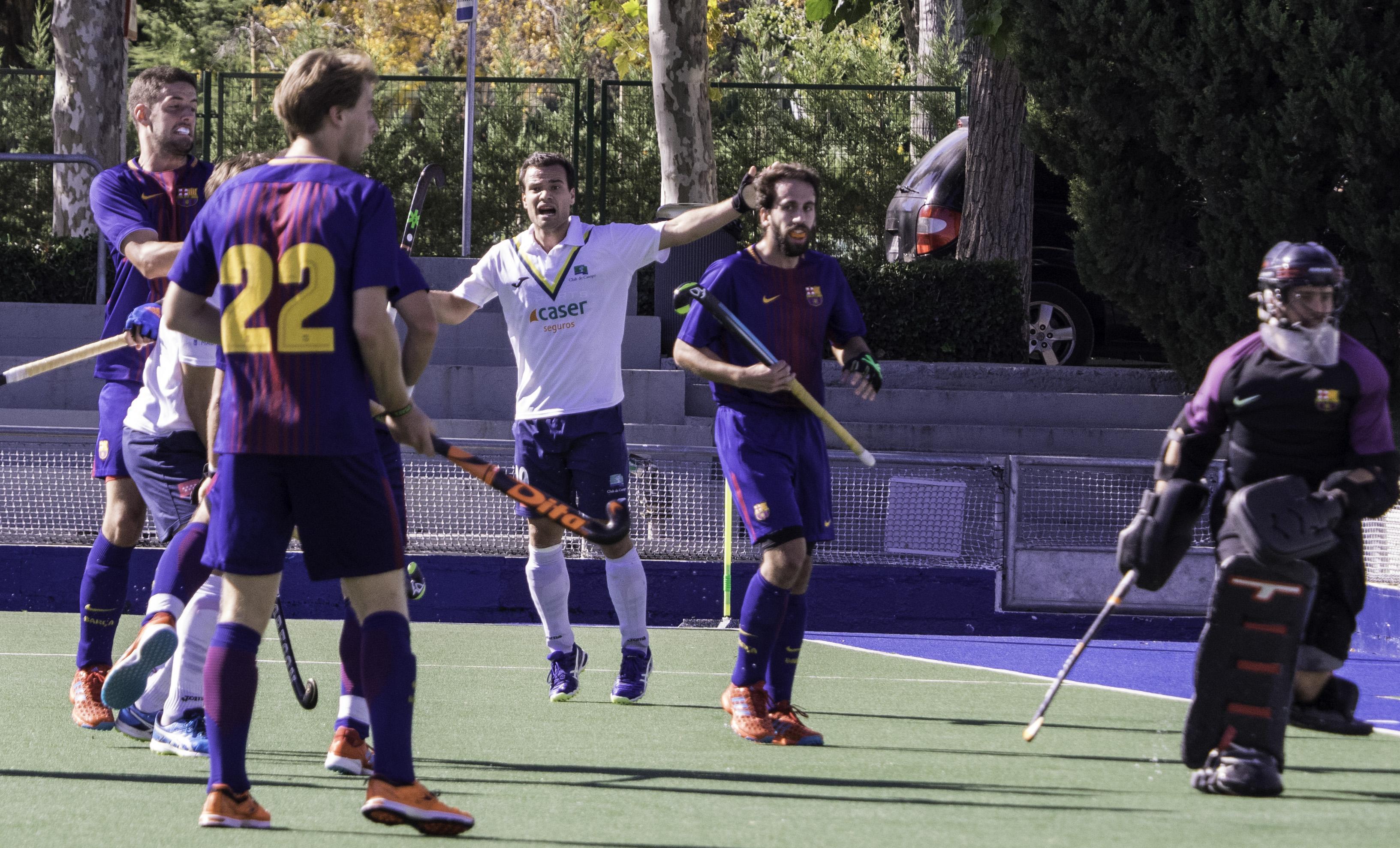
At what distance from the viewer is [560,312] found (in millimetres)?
6383

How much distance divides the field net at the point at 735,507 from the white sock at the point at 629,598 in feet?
8.72

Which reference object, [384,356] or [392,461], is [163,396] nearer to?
[392,461]

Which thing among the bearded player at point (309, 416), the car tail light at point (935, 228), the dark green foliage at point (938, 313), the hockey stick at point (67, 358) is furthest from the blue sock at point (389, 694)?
the car tail light at point (935, 228)

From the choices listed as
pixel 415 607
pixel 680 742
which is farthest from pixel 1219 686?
pixel 415 607

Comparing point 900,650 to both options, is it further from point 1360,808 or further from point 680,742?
point 1360,808

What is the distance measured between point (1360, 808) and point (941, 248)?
9815 mm

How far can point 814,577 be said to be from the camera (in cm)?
966

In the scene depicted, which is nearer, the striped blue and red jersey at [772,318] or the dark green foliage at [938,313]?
the striped blue and red jersey at [772,318]

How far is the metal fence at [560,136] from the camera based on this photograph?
1709 centimetres

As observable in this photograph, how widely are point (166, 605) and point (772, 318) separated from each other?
2177mm

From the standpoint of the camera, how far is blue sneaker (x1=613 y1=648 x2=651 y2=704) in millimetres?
6539

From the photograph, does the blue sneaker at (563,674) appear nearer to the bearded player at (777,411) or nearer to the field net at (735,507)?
the bearded player at (777,411)

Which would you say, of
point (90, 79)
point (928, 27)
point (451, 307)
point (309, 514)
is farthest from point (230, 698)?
point (928, 27)

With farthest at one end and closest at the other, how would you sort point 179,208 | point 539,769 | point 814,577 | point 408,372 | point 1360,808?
point 814,577 → point 179,208 → point 539,769 → point 1360,808 → point 408,372
